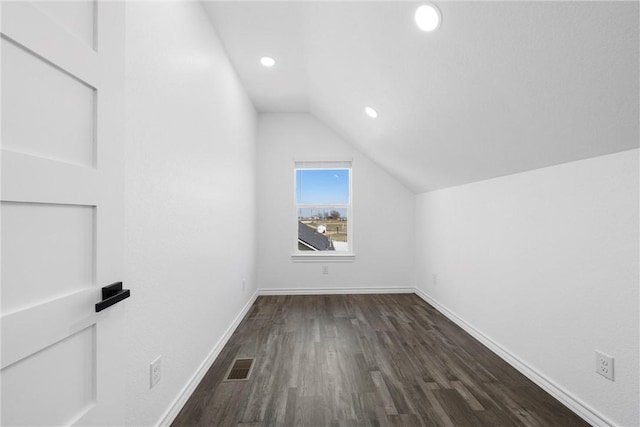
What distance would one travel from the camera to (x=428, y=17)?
5.01ft

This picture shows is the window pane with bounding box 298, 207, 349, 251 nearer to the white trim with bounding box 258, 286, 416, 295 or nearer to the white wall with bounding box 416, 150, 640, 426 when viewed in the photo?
the white trim with bounding box 258, 286, 416, 295

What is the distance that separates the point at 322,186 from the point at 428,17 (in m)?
2.91

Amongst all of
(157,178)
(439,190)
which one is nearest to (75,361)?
(157,178)

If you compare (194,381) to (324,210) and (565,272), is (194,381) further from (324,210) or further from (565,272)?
(324,210)

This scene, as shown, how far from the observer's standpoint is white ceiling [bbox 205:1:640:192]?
46.7 inches

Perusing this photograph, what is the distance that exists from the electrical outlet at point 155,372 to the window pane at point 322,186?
301 centimetres

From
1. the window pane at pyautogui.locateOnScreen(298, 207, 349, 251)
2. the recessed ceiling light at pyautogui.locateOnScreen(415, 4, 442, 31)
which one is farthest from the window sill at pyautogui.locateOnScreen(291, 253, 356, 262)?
the recessed ceiling light at pyautogui.locateOnScreen(415, 4, 442, 31)

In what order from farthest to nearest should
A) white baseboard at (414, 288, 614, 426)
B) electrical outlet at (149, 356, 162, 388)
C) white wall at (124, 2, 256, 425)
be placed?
white baseboard at (414, 288, 614, 426)
electrical outlet at (149, 356, 162, 388)
white wall at (124, 2, 256, 425)

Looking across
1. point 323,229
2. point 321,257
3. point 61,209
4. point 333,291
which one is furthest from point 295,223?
point 61,209

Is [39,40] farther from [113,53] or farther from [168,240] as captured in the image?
[168,240]

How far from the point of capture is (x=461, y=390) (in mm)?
1848

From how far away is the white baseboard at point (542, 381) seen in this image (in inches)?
60.7

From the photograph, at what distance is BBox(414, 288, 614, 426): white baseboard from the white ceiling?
1382 mm

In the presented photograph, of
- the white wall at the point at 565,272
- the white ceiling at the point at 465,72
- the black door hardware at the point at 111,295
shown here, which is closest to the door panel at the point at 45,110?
the black door hardware at the point at 111,295
